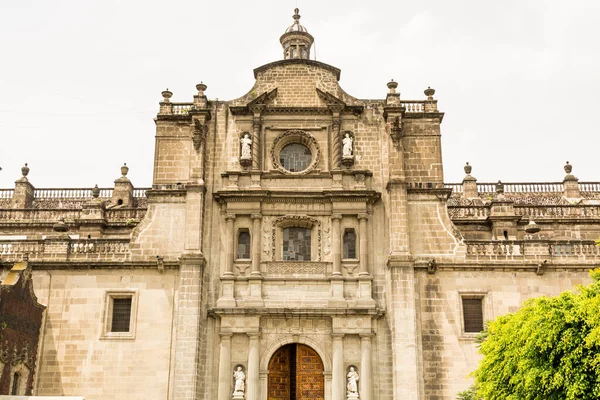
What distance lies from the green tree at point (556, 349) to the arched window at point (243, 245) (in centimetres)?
1147

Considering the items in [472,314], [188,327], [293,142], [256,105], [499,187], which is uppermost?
[256,105]

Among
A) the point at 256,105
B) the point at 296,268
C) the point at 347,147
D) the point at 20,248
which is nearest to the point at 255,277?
the point at 296,268

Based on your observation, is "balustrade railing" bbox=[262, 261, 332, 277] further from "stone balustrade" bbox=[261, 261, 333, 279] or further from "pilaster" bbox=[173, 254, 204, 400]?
"pilaster" bbox=[173, 254, 204, 400]

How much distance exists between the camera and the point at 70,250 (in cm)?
2783

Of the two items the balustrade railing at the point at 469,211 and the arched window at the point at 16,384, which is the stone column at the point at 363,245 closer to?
the balustrade railing at the point at 469,211

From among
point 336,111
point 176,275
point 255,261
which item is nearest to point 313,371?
point 255,261

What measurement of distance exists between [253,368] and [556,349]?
1180 centimetres

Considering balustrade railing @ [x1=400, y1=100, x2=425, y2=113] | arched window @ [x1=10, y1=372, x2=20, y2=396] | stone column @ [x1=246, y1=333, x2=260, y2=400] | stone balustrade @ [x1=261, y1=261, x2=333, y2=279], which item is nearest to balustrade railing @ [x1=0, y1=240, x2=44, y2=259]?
arched window @ [x1=10, y1=372, x2=20, y2=396]

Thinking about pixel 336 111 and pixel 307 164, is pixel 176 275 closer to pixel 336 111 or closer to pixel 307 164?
pixel 307 164

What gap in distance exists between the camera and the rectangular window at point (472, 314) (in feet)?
88.0

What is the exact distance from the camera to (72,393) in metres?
26.0

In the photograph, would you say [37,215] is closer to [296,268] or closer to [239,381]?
[296,268]

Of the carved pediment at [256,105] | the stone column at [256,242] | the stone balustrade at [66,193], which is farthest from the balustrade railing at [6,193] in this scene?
the stone column at [256,242]

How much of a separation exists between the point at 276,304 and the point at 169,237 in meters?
4.98
